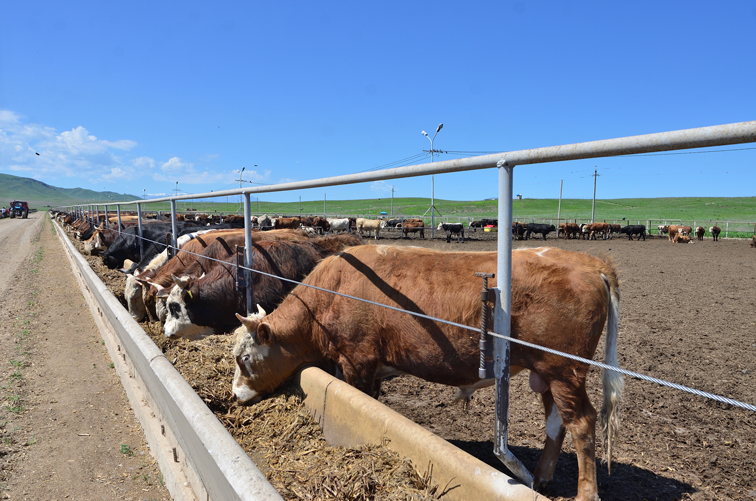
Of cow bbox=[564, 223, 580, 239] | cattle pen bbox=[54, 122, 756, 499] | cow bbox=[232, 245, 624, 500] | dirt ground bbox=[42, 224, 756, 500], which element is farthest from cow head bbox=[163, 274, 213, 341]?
cow bbox=[564, 223, 580, 239]

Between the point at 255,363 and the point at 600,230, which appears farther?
the point at 600,230

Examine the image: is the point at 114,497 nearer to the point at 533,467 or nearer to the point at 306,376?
the point at 306,376

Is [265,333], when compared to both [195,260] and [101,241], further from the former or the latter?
[101,241]

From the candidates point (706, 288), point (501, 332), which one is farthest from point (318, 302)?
point (706, 288)

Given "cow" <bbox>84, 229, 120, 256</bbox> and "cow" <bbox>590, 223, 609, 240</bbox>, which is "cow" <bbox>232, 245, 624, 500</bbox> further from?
"cow" <bbox>590, 223, 609, 240</bbox>

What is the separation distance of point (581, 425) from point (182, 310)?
442cm

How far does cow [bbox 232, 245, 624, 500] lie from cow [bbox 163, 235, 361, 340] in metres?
1.26

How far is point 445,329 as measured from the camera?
9.30ft

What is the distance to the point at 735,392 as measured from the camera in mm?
4633

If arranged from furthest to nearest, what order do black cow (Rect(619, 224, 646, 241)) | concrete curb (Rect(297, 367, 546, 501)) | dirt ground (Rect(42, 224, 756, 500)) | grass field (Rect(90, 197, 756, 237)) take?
grass field (Rect(90, 197, 756, 237)) < black cow (Rect(619, 224, 646, 241)) < dirt ground (Rect(42, 224, 756, 500)) < concrete curb (Rect(297, 367, 546, 501))

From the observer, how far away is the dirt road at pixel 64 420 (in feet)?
10.0

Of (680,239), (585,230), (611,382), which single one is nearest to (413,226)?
(585,230)

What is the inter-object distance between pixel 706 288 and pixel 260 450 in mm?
11920

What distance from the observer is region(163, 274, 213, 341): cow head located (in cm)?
522
